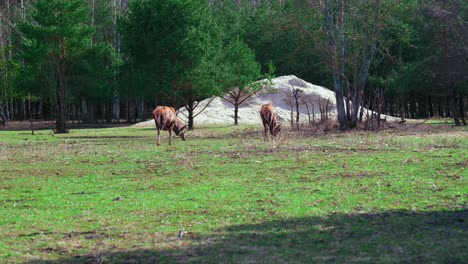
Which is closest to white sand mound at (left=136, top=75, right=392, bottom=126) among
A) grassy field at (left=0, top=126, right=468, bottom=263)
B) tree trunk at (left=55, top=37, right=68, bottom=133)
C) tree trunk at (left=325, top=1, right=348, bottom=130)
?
tree trunk at (left=55, top=37, right=68, bottom=133)

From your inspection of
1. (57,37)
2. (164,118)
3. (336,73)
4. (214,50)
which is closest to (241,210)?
(164,118)

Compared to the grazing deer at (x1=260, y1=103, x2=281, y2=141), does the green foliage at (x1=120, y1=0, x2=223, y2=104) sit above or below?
above

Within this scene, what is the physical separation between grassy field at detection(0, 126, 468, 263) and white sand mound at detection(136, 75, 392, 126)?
32.4 m

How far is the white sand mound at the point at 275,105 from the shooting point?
50.1m

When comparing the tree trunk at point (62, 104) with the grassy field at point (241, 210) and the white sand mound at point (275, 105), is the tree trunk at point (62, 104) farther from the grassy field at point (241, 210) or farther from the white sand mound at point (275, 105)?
the grassy field at point (241, 210)

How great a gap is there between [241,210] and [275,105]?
43562 millimetres

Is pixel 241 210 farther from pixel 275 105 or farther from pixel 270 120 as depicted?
pixel 275 105

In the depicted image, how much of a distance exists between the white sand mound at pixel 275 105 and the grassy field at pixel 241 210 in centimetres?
3239

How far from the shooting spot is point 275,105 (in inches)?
2090

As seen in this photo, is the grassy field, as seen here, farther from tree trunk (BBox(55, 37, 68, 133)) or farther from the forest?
tree trunk (BBox(55, 37, 68, 133))

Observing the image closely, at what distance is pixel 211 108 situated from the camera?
5291cm

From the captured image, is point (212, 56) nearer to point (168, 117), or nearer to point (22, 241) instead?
point (168, 117)

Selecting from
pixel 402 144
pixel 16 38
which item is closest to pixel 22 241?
pixel 402 144

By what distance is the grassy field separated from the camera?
7.32 m
